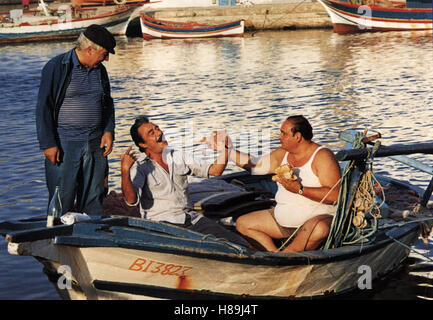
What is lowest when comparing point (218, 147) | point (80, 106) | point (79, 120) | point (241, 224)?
point (241, 224)

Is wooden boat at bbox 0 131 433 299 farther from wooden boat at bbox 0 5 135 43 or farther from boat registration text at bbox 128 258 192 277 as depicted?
wooden boat at bbox 0 5 135 43

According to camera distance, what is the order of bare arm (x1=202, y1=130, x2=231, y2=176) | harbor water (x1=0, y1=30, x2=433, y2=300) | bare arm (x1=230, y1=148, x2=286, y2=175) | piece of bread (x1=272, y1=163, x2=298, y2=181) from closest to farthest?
piece of bread (x1=272, y1=163, x2=298, y2=181), bare arm (x1=202, y1=130, x2=231, y2=176), bare arm (x1=230, y1=148, x2=286, y2=175), harbor water (x1=0, y1=30, x2=433, y2=300)

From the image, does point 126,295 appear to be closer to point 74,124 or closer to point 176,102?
point 74,124

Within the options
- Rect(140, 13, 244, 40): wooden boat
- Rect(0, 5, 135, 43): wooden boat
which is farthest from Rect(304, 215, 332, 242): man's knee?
Rect(0, 5, 135, 43): wooden boat

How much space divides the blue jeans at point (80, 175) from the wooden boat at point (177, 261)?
0.43m

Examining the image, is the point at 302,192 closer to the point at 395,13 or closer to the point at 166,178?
the point at 166,178

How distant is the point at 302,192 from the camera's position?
22.2 feet

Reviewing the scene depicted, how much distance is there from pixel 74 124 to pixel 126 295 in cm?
173

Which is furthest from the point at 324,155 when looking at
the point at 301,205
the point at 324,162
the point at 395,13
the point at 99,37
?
the point at 395,13

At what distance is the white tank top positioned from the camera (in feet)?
22.6

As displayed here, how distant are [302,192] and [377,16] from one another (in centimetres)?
3406

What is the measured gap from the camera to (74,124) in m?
7.12

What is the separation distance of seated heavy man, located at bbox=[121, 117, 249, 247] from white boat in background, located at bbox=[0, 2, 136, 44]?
34985mm

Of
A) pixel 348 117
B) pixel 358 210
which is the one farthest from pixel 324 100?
pixel 358 210
